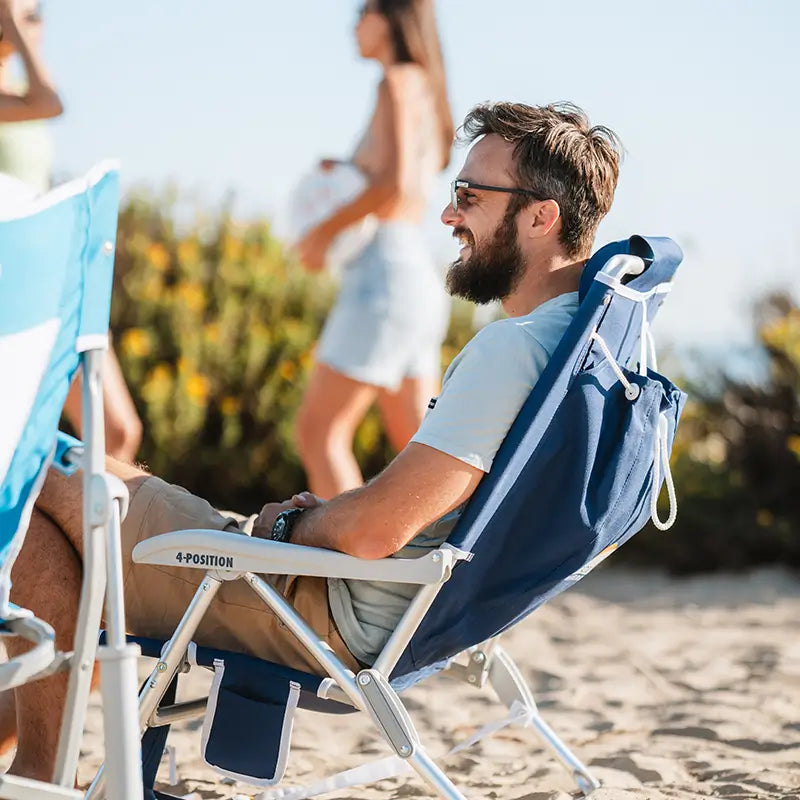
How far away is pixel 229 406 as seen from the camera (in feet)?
22.2

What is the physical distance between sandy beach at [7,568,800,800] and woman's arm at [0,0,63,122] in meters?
1.70

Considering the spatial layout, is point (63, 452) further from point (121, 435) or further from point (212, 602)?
point (121, 435)

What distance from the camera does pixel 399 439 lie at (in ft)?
15.1

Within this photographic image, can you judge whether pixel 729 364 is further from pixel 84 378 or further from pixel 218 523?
pixel 84 378

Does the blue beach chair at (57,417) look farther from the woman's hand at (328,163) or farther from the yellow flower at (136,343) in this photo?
the yellow flower at (136,343)

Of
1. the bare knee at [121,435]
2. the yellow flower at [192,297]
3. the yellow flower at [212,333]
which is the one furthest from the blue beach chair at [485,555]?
the yellow flower at [192,297]

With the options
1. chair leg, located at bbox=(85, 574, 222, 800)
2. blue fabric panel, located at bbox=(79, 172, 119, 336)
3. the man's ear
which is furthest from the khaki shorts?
the man's ear

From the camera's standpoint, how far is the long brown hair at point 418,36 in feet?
14.2

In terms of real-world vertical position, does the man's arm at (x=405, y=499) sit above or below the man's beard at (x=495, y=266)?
below

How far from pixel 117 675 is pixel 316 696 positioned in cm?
51

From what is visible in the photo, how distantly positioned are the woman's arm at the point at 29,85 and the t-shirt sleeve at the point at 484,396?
1950 mm

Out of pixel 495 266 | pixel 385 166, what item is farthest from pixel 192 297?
pixel 495 266

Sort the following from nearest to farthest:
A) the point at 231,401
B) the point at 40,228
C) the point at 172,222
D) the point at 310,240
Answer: the point at 40,228 → the point at 310,240 → the point at 231,401 → the point at 172,222

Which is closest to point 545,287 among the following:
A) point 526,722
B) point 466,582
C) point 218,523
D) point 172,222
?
point 466,582
